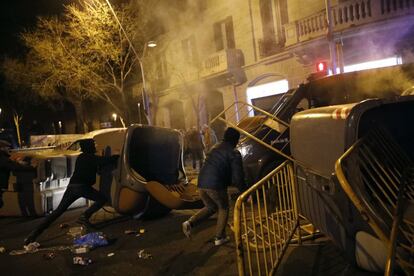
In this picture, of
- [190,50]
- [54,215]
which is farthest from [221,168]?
[190,50]

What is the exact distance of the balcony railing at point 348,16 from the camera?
11703mm

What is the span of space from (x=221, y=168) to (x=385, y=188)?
78.5 inches

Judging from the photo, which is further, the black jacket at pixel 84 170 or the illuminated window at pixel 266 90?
the illuminated window at pixel 266 90

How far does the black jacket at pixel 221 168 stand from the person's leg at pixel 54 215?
2.15m

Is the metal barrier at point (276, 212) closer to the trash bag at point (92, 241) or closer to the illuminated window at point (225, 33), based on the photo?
the trash bag at point (92, 241)

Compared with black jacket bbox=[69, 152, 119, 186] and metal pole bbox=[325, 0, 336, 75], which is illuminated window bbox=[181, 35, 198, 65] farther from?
black jacket bbox=[69, 152, 119, 186]

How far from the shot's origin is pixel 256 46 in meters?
18.0

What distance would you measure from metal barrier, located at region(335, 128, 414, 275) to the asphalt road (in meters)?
0.95

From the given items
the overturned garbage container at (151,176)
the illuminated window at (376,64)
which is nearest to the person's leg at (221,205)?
the overturned garbage container at (151,176)

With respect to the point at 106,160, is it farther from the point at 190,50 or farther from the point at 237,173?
the point at 190,50

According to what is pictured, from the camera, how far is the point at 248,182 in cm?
677

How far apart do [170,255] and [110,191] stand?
6.90 feet

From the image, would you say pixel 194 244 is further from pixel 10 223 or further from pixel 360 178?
pixel 10 223

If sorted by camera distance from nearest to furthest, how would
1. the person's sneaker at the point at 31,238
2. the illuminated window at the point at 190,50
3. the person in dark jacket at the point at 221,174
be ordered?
1. the person in dark jacket at the point at 221,174
2. the person's sneaker at the point at 31,238
3. the illuminated window at the point at 190,50
